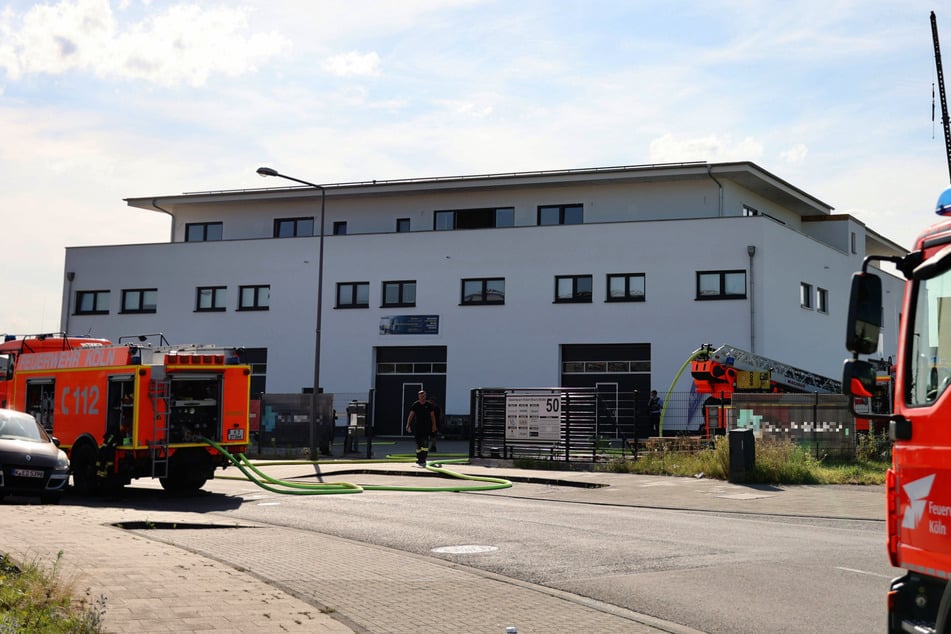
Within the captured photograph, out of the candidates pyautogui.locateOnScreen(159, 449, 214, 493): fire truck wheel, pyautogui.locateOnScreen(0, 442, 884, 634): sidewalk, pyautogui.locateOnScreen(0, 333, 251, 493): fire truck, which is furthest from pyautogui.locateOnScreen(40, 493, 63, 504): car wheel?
pyautogui.locateOnScreen(159, 449, 214, 493): fire truck wheel

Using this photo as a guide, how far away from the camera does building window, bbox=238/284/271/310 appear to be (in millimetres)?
45938

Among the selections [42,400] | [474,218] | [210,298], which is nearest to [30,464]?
[42,400]

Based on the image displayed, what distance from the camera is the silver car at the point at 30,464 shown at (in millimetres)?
16625

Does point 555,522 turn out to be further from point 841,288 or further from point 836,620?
point 841,288

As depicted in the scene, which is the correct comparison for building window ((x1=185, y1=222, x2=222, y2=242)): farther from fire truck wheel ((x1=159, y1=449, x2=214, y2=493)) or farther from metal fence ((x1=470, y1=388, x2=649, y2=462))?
fire truck wheel ((x1=159, y1=449, x2=214, y2=493))

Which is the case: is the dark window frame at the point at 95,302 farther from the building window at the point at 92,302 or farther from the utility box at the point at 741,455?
the utility box at the point at 741,455

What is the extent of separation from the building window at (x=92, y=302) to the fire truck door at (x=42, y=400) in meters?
28.2

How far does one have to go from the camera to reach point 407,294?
144ft

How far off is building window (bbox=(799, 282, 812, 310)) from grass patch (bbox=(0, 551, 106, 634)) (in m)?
36.3

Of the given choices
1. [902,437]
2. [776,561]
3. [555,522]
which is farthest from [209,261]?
[902,437]

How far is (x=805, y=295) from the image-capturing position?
138 ft

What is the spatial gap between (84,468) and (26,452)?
9.21 ft

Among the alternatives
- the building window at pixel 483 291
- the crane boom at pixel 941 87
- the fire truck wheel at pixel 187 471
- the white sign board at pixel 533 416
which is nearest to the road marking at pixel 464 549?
the crane boom at pixel 941 87

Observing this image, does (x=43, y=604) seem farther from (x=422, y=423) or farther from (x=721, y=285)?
(x=721, y=285)
